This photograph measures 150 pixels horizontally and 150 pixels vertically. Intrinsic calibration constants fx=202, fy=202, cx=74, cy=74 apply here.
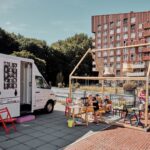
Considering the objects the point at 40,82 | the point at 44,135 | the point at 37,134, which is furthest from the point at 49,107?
the point at 44,135

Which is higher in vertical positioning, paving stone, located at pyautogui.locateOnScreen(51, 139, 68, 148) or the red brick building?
the red brick building

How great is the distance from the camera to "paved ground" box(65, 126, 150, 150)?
20.5ft

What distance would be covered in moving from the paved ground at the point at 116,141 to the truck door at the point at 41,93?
3948 mm

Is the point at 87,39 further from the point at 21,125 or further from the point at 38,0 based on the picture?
the point at 21,125

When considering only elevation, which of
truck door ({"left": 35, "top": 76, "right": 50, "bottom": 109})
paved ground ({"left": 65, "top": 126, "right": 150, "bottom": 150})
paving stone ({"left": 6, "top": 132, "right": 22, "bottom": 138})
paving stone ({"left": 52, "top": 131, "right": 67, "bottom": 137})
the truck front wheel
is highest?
truck door ({"left": 35, "top": 76, "right": 50, "bottom": 109})

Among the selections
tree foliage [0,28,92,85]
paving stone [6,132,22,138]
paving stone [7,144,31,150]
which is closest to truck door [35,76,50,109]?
paving stone [6,132,22,138]

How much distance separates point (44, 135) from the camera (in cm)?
736

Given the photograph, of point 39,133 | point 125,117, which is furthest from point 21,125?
point 125,117

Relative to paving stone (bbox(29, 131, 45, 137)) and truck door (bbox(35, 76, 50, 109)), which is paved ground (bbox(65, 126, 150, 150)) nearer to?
paving stone (bbox(29, 131, 45, 137))

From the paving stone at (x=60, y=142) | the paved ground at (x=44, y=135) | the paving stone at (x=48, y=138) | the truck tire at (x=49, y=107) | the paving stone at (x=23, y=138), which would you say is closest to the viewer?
the paved ground at (x=44, y=135)

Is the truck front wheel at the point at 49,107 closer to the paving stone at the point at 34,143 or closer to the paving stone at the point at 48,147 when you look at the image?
the paving stone at the point at 34,143

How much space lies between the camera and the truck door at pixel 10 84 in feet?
26.7

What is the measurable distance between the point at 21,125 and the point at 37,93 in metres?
2.10

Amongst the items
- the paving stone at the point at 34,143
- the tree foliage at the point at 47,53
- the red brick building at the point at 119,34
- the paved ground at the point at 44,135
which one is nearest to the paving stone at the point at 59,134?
the paved ground at the point at 44,135
